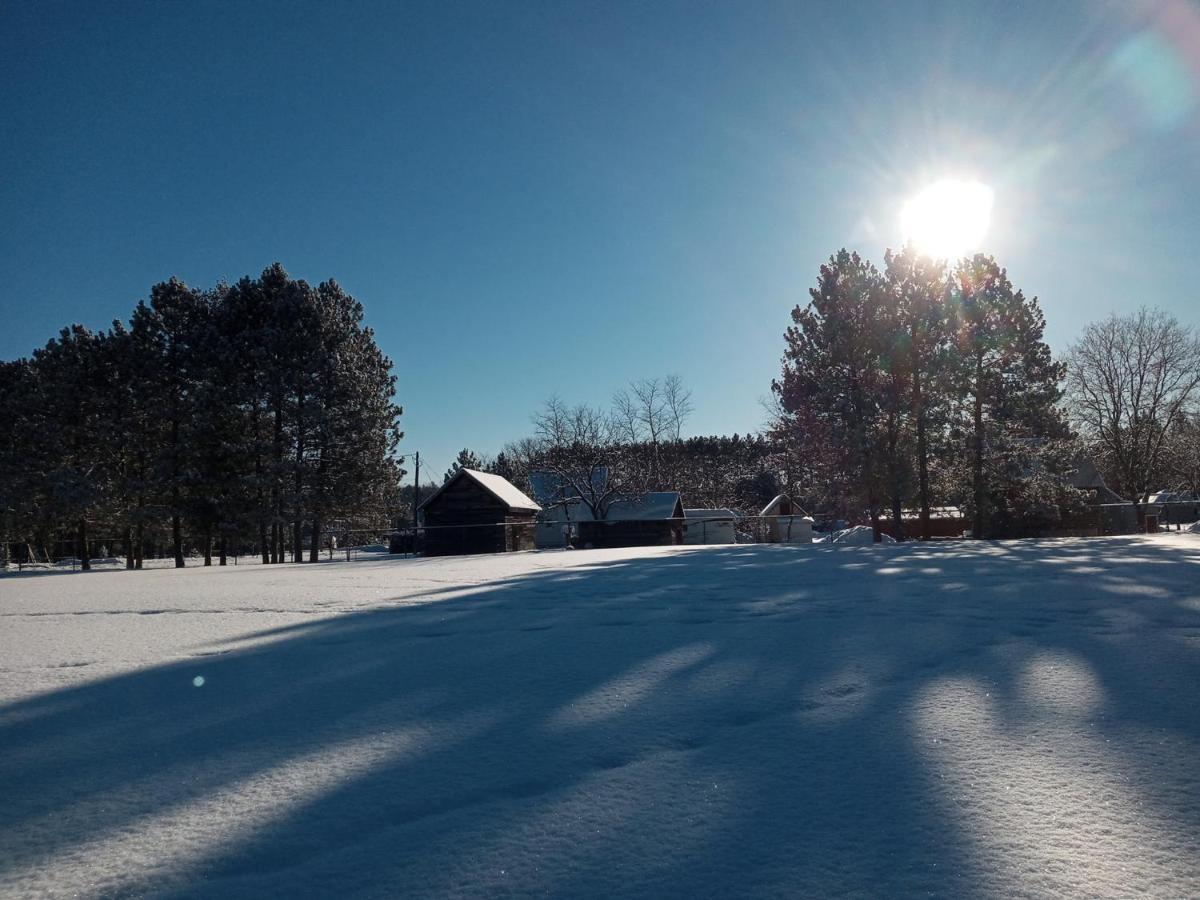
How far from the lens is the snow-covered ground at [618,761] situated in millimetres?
1378

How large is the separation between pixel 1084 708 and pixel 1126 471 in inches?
1515

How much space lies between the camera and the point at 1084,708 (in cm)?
238

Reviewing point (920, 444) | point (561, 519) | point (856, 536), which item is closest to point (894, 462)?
point (920, 444)

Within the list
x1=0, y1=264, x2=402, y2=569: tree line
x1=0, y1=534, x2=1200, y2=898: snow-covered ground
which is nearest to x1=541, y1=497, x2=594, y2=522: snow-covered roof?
x1=0, y1=264, x2=402, y2=569: tree line

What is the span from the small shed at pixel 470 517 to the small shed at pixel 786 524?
1848 cm

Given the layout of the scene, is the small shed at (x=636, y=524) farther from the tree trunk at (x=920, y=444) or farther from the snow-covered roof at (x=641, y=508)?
the tree trunk at (x=920, y=444)

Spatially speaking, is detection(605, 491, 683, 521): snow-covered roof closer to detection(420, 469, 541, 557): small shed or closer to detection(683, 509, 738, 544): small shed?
detection(683, 509, 738, 544): small shed

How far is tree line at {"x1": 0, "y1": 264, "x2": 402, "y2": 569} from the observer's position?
22.6 meters

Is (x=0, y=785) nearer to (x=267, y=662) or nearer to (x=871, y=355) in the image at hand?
(x=267, y=662)

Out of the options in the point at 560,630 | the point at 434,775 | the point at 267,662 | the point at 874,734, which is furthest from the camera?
the point at 560,630

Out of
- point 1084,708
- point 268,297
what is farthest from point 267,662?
point 268,297

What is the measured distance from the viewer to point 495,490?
32.0 meters

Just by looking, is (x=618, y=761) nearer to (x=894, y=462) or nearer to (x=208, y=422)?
(x=894, y=462)

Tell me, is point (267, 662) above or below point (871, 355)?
below
